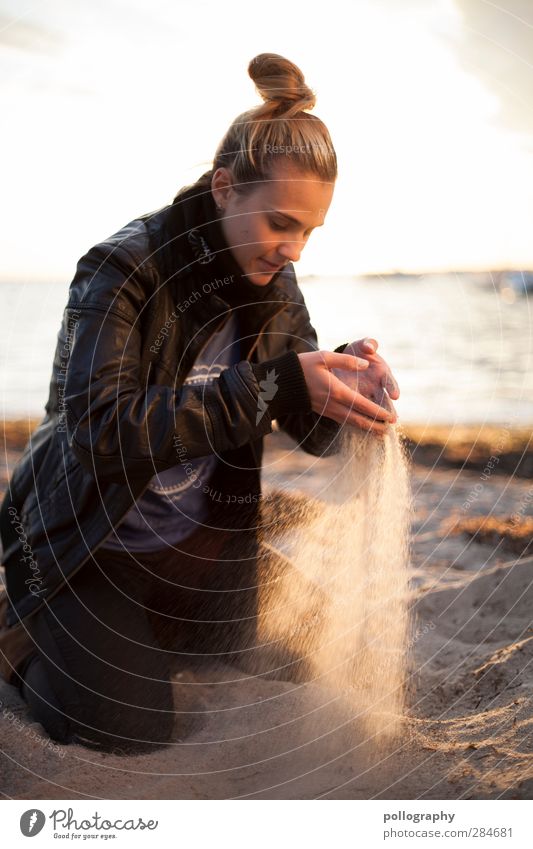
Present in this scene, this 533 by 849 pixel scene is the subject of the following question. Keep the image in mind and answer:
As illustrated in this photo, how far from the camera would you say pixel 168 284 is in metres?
1.31

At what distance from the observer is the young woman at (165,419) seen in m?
1.20

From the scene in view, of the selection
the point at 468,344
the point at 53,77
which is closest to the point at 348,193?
the point at 53,77

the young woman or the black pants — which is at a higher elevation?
the young woman

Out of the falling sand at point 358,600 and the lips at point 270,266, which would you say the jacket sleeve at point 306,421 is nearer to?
the falling sand at point 358,600

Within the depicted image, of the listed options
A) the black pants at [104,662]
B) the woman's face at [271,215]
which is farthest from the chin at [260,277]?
the black pants at [104,662]

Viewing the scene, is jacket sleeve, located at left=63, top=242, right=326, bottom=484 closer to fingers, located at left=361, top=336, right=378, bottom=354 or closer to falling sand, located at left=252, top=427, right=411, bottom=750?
fingers, located at left=361, top=336, right=378, bottom=354

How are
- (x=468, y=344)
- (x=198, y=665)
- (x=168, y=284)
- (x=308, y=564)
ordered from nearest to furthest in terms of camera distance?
1. (x=168, y=284)
2. (x=198, y=665)
3. (x=308, y=564)
4. (x=468, y=344)

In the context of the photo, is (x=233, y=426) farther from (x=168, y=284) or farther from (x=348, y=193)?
(x=348, y=193)

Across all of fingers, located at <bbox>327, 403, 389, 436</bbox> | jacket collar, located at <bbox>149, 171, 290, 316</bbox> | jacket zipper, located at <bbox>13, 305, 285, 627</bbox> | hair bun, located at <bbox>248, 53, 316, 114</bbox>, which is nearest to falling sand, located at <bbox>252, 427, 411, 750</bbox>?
fingers, located at <bbox>327, 403, 389, 436</bbox>

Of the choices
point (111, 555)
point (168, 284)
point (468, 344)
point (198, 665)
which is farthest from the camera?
point (468, 344)

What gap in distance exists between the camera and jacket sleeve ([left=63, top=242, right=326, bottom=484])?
3.85 ft

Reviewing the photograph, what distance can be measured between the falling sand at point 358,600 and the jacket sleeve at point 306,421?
0.12ft

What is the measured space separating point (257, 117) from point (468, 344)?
2.17m

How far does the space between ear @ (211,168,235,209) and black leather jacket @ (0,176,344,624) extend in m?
0.04
